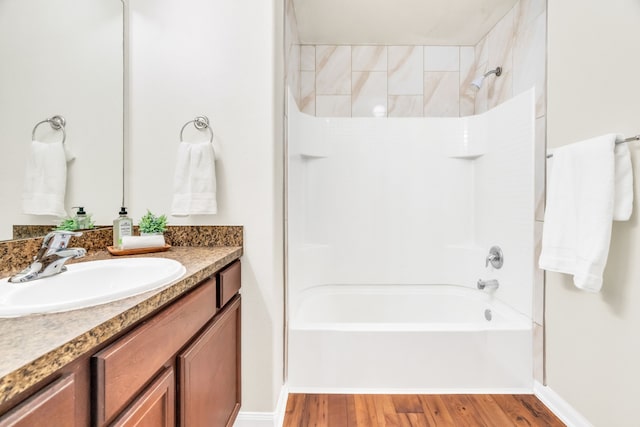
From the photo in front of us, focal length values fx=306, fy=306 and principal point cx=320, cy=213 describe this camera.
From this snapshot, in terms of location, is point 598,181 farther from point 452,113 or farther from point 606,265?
point 452,113

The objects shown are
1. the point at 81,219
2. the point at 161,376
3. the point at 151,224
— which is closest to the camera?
the point at 161,376

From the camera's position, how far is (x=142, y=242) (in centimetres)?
Result: 125

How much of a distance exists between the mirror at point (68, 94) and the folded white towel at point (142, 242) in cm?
21

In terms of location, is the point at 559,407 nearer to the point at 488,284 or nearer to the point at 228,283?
the point at 488,284

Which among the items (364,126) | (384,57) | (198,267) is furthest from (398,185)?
(198,267)

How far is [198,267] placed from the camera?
99 cm

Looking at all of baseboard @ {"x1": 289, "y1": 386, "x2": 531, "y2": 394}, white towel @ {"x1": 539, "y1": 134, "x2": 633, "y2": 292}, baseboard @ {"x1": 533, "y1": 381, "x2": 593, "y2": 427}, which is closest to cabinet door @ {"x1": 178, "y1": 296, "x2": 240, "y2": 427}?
baseboard @ {"x1": 289, "y1": 386, "x2": 531, "y2": 394}

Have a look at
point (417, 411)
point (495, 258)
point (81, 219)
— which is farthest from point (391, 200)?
point (81, 219)

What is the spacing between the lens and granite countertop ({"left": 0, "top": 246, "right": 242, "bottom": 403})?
40cm

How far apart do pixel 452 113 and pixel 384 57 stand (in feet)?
2.40

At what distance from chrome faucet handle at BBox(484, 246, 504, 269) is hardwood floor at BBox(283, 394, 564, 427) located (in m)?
0.76

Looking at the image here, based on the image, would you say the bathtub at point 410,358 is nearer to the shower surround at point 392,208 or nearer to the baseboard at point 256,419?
the baseboard at point 256,419

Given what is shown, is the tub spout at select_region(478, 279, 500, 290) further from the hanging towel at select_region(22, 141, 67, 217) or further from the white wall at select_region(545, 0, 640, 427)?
the hanging towel at select_region(22, 141, 67, 217)

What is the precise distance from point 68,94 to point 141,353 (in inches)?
41.4
